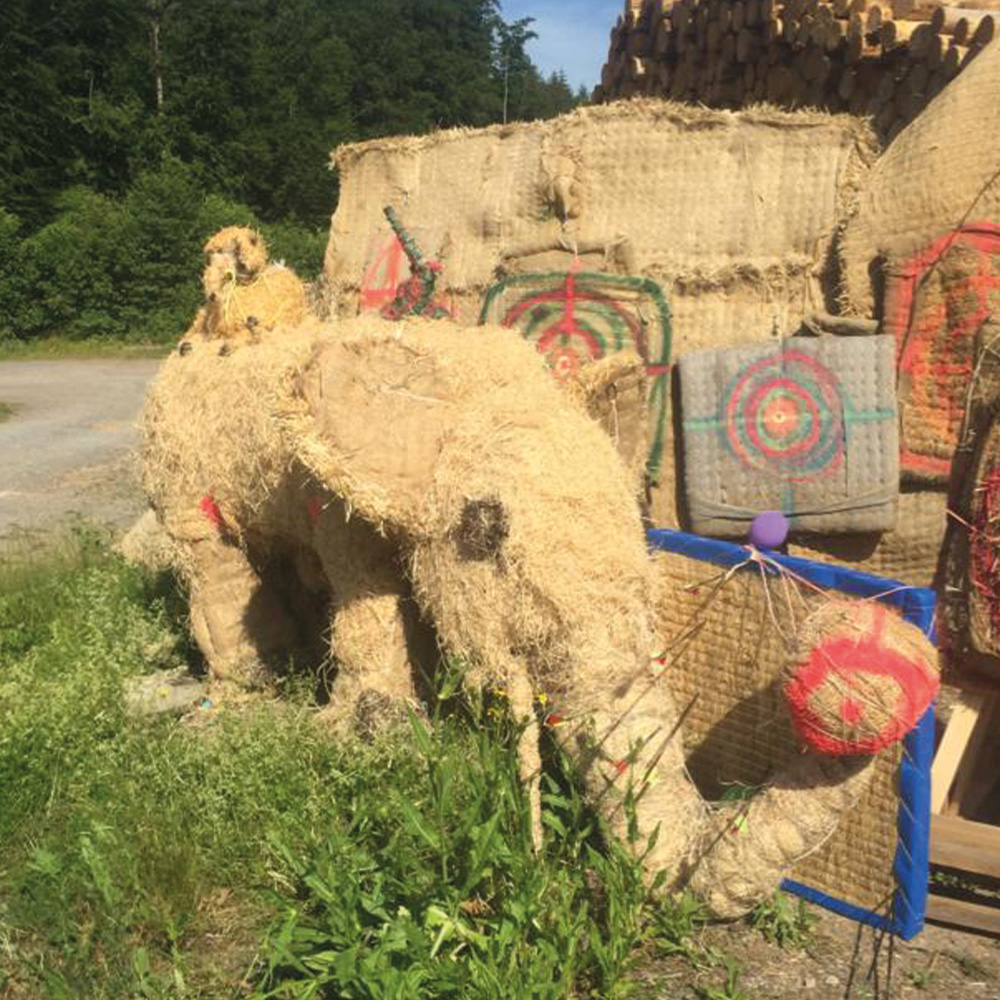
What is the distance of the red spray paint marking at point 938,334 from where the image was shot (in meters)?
4.16

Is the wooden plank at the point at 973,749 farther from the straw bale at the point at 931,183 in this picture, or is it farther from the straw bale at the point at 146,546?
the straw bale at the point at 146,546

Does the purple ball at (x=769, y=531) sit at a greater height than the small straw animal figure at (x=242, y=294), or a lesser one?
lesser

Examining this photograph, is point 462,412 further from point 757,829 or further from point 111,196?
point 111,196

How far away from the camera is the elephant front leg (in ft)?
14.9

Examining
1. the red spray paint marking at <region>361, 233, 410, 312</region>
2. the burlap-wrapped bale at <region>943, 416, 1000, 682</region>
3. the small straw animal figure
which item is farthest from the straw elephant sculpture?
the red spray paint marking at <region>361, 233, 410, 312</region>

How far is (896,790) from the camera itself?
3.23 metres

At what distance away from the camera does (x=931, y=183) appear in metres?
4.33

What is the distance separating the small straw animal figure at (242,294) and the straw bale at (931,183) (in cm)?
245

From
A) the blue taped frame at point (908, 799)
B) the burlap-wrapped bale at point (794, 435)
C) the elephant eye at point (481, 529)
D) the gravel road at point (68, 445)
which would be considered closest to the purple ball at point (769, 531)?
the burlap-wrapped bale at point (794, 435)

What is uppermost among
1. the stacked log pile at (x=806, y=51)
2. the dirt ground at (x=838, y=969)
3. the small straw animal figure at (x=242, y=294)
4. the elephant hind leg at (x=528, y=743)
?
the stacked log pile at (x=806, y=51)

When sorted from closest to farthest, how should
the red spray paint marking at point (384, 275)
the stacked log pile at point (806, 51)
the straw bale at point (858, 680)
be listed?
the straw bale at point (858, 680), the stacked log pile at point (806, 51), the red spray paint marking at point (384, 275)

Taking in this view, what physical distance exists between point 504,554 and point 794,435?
210 cm

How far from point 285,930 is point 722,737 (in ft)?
5.37

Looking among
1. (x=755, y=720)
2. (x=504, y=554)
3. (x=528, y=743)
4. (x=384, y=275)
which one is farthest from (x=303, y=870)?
(x=384, y=275)
